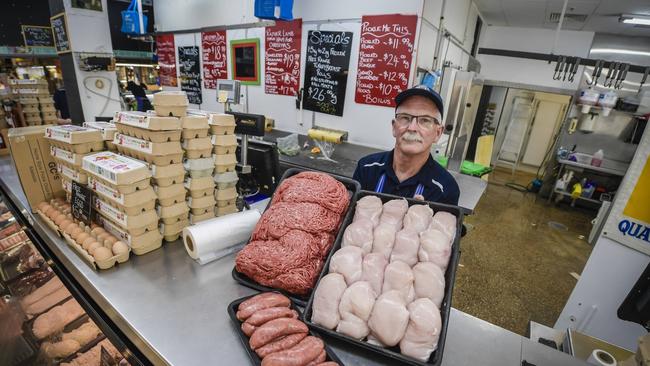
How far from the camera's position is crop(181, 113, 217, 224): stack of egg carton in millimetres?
1574

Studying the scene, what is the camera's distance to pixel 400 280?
0.94 m

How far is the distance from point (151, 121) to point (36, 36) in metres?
9.79

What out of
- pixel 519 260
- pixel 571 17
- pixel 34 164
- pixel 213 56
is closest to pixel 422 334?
pixel 34 164

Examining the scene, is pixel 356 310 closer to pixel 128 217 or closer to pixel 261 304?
pixel 261 304

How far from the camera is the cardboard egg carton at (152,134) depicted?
1.43 m

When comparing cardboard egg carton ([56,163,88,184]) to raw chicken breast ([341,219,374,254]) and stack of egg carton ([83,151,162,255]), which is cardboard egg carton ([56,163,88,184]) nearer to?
stack of egg carton ([83,151,162,255])

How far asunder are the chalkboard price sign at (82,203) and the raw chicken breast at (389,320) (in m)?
1.55

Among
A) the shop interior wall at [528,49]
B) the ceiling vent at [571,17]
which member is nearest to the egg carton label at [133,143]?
the ceiling vent at [571,17]

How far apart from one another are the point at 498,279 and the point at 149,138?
13.3ft

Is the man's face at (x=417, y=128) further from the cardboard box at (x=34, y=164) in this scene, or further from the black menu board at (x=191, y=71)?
the black menu board at (x=191, y=71)

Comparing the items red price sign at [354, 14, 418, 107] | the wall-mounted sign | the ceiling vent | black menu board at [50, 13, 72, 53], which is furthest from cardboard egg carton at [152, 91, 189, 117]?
the ceiling vent

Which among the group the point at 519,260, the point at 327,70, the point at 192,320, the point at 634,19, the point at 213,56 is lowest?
the point at 519,260

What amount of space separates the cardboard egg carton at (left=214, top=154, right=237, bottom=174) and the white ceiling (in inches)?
216

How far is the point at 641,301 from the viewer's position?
1.41 m
